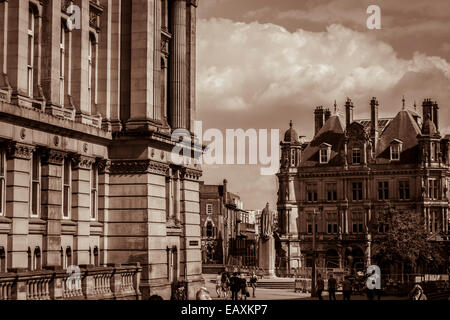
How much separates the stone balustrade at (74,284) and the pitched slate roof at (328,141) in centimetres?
8658

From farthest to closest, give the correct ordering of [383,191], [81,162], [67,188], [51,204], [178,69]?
[383,191], [178,69], [81,162], [67,188], [51,204]

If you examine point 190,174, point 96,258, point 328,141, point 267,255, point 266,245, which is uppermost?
point 328,141

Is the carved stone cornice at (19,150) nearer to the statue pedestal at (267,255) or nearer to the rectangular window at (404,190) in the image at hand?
the statue pedestal at (267,255)

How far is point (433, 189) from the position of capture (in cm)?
12081

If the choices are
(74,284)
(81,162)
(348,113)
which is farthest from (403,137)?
(74,284)

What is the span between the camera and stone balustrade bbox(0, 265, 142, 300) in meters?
31.3

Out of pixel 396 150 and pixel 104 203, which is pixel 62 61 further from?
pixel 396 150

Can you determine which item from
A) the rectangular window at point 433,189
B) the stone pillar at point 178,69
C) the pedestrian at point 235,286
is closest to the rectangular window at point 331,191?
the rectangular window at point 433,189

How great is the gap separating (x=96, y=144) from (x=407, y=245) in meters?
65.4

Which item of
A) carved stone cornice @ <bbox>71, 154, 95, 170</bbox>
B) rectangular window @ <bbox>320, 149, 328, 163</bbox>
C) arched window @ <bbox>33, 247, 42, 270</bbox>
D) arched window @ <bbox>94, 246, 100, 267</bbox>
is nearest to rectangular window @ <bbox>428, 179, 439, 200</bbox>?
rectangular window @ <bbox>320, 149, 328, 163</bbox>

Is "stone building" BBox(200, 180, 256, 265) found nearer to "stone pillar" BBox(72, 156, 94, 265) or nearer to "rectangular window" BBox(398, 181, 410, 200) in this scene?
"rectangular window" BBox(398, 181, 410, 200)
